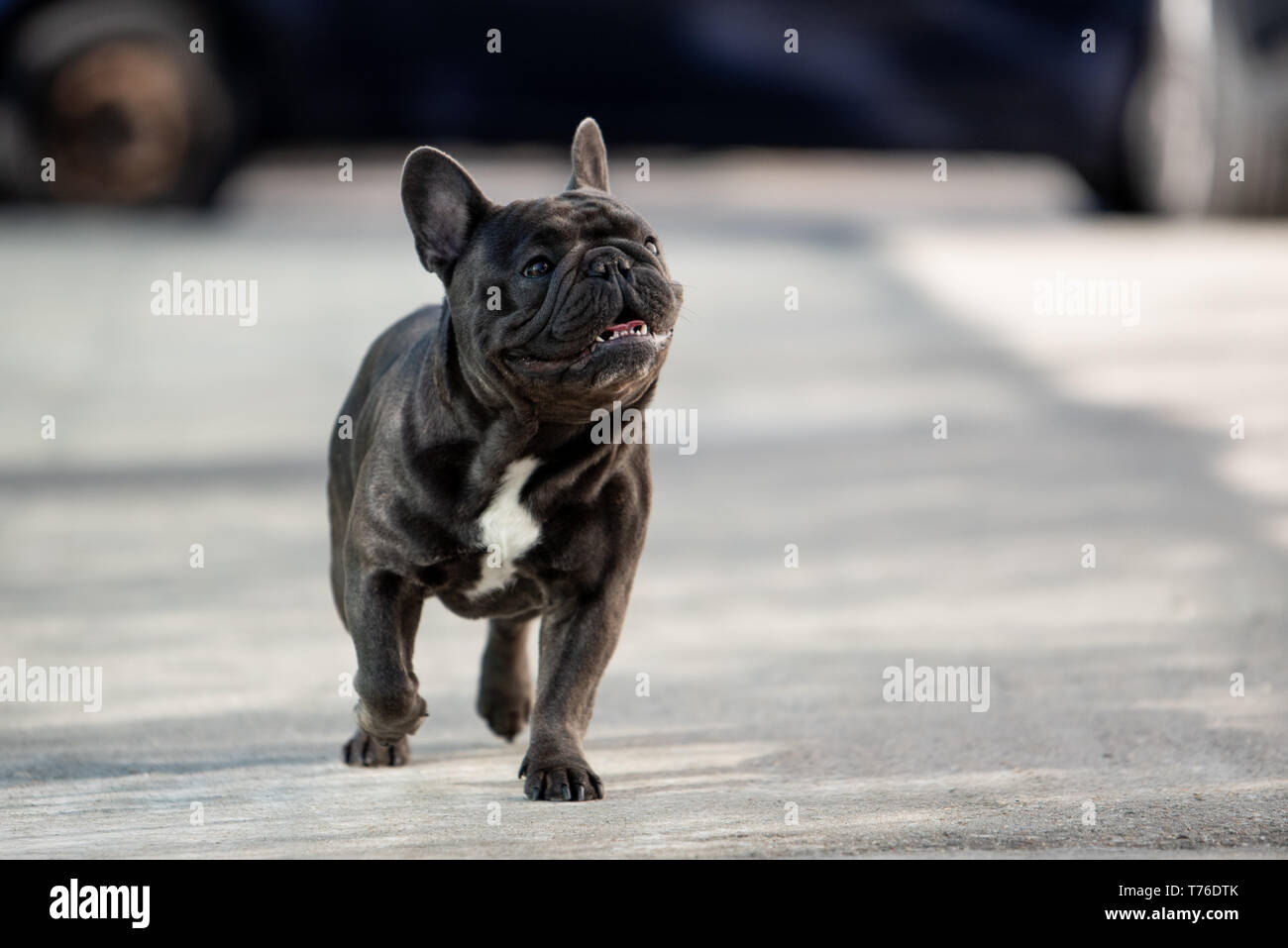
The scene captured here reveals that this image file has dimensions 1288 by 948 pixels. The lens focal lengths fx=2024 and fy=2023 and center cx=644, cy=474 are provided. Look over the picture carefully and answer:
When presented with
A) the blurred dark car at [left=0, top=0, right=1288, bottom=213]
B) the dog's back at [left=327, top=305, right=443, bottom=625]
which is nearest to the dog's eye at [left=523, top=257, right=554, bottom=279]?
the dog's back at [left=327, top=305, right=443, bottom=625]

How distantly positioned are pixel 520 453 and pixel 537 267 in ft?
1.50

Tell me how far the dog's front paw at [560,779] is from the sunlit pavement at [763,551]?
0.33ft

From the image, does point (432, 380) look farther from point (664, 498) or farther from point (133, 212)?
point (133, 212)

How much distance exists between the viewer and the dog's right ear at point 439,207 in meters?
4.82

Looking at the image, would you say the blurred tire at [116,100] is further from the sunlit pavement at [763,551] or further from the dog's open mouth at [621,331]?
the dog's open mouth at [621,331]

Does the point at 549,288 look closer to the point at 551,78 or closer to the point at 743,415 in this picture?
the point at 743,415

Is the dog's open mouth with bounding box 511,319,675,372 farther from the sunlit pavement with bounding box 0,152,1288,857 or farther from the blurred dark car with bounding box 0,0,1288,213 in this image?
the blurred dark car with bounding box 0,0,1288,213

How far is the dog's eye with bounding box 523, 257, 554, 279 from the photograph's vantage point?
4.59 m

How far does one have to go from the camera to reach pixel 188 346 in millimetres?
11914

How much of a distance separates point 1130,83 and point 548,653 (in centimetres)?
1000

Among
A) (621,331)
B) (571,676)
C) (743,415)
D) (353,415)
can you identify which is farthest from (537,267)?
(743,415)

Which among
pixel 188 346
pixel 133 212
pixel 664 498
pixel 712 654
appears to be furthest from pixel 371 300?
pixel 712 654

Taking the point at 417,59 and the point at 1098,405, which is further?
the point at 417,59

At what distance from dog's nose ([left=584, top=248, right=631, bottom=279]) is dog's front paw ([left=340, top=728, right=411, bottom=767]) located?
5.10 ft
